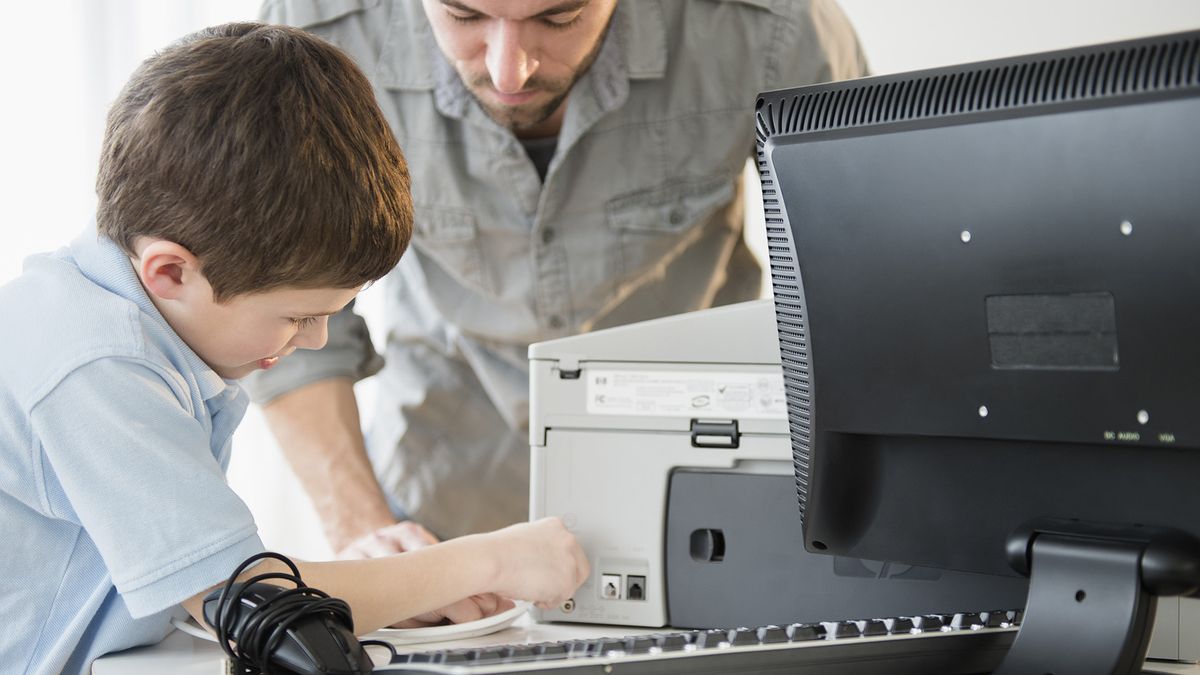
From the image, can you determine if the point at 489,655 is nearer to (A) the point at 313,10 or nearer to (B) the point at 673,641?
(B) the point at 673,641

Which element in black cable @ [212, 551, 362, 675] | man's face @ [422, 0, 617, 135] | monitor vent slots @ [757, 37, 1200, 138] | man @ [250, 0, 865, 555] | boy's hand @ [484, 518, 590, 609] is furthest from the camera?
Answer: man @ [250, 0, 865, 555]

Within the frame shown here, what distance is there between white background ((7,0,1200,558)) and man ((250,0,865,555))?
0.81 metres

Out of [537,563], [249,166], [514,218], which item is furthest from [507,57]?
[537,563]

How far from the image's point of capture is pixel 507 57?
1327 millimetres

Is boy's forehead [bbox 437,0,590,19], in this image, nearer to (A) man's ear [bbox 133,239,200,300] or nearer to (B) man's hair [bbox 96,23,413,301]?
(B) man's hair [bbox 96,23,413,301]

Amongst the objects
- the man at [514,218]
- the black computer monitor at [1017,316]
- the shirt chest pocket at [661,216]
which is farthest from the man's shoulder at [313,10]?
the black computer monitor at [1017,316]

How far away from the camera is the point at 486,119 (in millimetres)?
1577

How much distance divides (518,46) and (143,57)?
136cm

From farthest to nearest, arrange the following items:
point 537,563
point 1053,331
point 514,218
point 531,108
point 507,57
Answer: point 514,218 < point 531,108 < point 507,57 < point 537,563 < point 1053,331

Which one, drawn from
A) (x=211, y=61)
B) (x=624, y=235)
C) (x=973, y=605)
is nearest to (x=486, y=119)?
(x=624, y=235)

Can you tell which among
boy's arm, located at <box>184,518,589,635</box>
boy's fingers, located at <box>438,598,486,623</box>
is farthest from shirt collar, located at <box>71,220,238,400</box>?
boy's fingers, located at <box>438,598,486,623</box>

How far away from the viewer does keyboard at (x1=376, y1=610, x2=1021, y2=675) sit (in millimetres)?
693

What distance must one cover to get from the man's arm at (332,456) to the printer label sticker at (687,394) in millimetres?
600

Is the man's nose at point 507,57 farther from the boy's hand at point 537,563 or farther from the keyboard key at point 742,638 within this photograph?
the keyboard key at point 742,638
